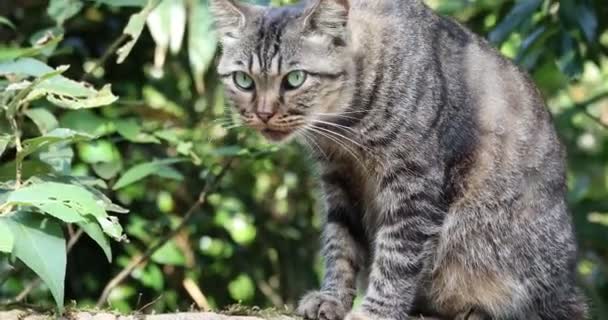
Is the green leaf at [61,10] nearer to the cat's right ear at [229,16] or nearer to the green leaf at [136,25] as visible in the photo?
the green leaf at [136,25]

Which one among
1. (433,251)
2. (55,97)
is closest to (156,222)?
(55,97)

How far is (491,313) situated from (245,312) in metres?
0.97

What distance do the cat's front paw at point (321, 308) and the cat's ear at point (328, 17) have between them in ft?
3.13

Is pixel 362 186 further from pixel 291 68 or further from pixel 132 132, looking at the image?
pixel 132 132

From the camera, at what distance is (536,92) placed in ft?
13.8

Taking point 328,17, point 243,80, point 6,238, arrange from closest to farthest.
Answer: point 6,238
point 328,17
point 243,80

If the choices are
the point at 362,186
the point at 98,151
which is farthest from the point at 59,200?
the point at 98,151

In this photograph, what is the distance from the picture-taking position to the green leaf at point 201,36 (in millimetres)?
4023

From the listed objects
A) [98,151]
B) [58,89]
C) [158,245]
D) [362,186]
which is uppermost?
[58,89]

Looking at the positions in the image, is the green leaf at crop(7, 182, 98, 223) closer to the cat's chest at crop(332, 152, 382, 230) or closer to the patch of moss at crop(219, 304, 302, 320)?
the patch of moss at crop(219, 304, 302, 320)

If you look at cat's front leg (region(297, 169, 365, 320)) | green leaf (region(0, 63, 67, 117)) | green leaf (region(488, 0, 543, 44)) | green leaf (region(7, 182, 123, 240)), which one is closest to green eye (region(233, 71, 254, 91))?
cat's front leg (region(297, 169, 365, 320))

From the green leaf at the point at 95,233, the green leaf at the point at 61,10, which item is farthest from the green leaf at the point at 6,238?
the green leaf at the point at 61,10

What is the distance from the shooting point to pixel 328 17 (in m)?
3.62

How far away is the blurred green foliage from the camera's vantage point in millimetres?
4234
